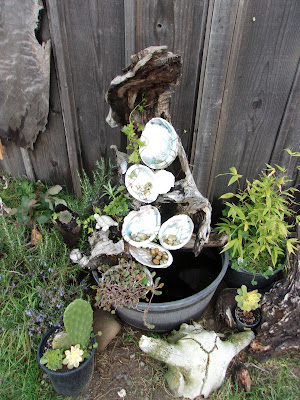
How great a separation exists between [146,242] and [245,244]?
81 centimetres

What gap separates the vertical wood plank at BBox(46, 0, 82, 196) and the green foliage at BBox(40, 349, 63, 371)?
128cm

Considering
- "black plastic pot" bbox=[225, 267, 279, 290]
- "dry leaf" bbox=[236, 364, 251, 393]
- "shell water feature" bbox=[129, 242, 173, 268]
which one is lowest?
"dry leaf" bbox=[236, 364, 251, 393]

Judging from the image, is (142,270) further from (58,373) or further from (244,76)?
(244,76)

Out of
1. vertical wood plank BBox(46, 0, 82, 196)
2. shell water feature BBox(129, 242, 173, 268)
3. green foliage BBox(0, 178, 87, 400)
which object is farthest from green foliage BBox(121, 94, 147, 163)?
green foliage BBox(0, 178, 87, 400)

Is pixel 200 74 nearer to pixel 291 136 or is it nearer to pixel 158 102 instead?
pixel 158 102

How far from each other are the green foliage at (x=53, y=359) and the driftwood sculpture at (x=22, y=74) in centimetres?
152

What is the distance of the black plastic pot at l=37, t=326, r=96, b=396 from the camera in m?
1.69

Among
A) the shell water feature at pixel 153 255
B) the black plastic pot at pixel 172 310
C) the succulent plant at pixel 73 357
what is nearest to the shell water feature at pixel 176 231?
the shell water feature at pixel 153 255

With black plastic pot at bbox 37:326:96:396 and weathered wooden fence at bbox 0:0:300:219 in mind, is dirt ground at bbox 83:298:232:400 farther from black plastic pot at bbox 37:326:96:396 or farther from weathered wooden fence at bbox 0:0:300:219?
weathered wooden fence at bbox 0:0:300:219

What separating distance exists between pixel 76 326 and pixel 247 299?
3.71ft

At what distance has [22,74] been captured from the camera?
82.4 inches

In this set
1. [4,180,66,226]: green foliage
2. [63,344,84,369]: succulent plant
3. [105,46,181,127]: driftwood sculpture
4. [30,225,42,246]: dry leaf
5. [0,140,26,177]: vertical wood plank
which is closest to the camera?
[105,46,181,127]: driftwood sculpture

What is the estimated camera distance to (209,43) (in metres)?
1.87

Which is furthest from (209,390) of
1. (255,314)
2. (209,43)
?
(209,43)
